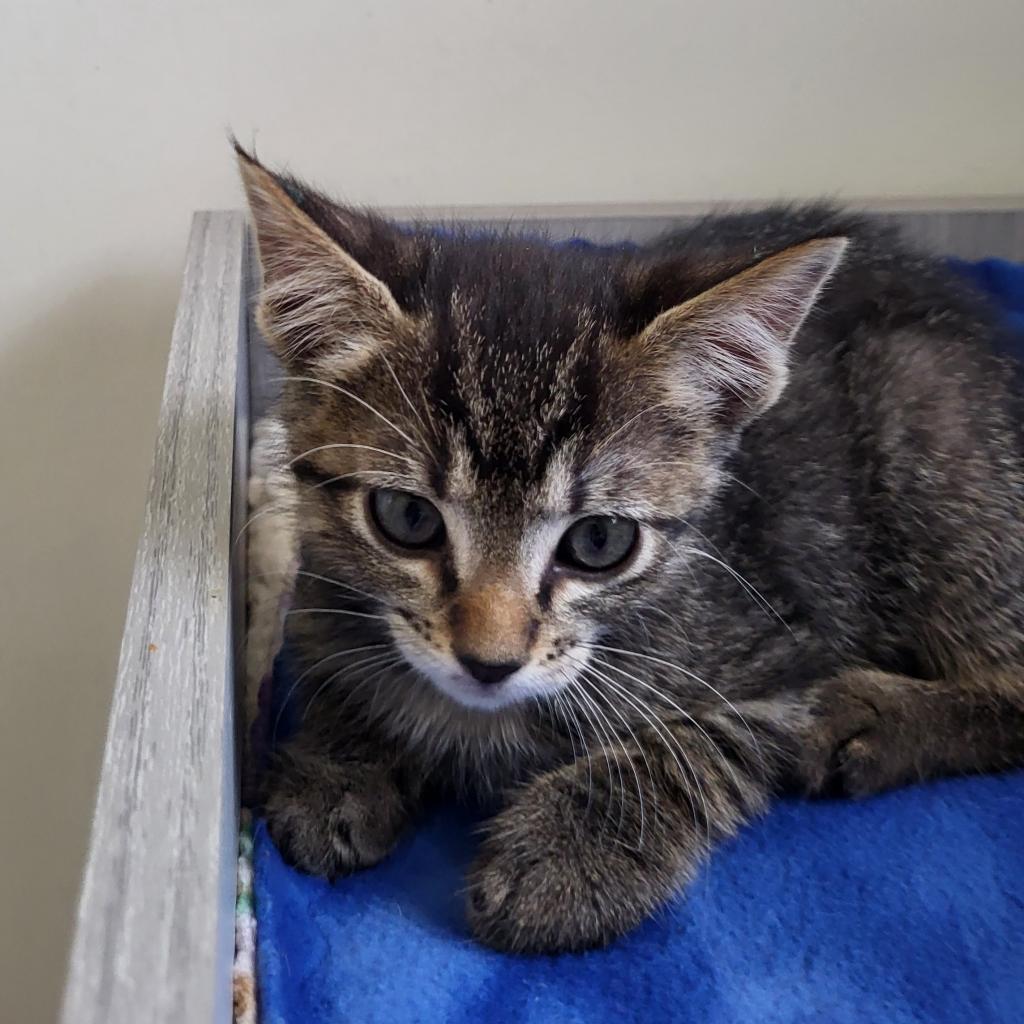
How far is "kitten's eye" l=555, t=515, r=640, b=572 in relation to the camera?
94cm

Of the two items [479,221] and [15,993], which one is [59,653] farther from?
[479,221]

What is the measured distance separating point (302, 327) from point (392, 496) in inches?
7.2

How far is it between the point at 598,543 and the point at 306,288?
Result: 0.34 meters

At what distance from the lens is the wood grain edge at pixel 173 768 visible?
1.91ft

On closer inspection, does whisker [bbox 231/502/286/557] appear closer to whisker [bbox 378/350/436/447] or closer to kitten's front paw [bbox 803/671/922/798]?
whisker [bbox 378/350/436/447]

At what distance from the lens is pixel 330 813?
3.23 feet

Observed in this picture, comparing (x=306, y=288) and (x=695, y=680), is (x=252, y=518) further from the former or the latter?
(x=695, y=680)

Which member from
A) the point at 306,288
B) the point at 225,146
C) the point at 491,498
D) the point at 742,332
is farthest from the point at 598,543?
the point at 225,146

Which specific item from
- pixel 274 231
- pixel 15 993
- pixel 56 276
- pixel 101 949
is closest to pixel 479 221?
pixel 56 276

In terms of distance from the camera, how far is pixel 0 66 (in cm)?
148

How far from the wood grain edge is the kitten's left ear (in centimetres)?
44

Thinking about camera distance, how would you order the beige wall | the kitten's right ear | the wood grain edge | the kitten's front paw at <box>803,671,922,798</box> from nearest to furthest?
the wood grain edge
the kitten's right ear
the kitten's front paw at <box>803,671,922,798</box>
the beige wall

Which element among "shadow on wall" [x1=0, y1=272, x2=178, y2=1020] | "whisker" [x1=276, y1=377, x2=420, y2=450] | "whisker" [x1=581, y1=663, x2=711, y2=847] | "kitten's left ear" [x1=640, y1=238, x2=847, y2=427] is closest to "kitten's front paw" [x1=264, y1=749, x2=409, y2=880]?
"whisker" [x1=581, y1=663, x2=711, y2=847]

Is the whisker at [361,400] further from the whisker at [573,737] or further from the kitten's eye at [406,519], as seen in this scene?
the whisker at [573,737]
